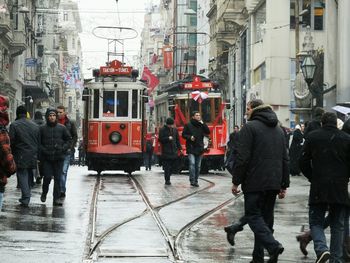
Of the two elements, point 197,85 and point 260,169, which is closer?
point 260,169

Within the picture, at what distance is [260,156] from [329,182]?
30.1 inches

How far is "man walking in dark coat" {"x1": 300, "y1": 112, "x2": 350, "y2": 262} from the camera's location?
31.6 feet

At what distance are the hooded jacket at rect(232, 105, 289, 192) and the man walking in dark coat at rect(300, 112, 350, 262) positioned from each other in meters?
0.36

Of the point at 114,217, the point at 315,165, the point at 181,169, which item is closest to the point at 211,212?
the point at 114,217

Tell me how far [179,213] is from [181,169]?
643 inches

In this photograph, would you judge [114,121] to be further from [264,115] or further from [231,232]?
[264,115]

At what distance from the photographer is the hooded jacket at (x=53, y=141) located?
52.9 ft

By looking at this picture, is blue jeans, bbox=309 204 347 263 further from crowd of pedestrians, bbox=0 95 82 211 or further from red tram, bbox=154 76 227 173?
red tram, bbox=154 76 227 173

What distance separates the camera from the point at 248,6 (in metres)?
50.4

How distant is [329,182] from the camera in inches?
380

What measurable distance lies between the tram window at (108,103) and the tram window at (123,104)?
0.64 ft

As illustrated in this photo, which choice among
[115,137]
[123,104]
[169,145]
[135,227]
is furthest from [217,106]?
[135,227]

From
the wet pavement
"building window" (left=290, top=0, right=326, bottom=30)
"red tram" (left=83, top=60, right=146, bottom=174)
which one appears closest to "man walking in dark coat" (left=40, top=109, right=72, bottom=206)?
the wet pavement

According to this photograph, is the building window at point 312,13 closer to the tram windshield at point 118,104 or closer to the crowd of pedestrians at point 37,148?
the tram windshield at point 118,104
